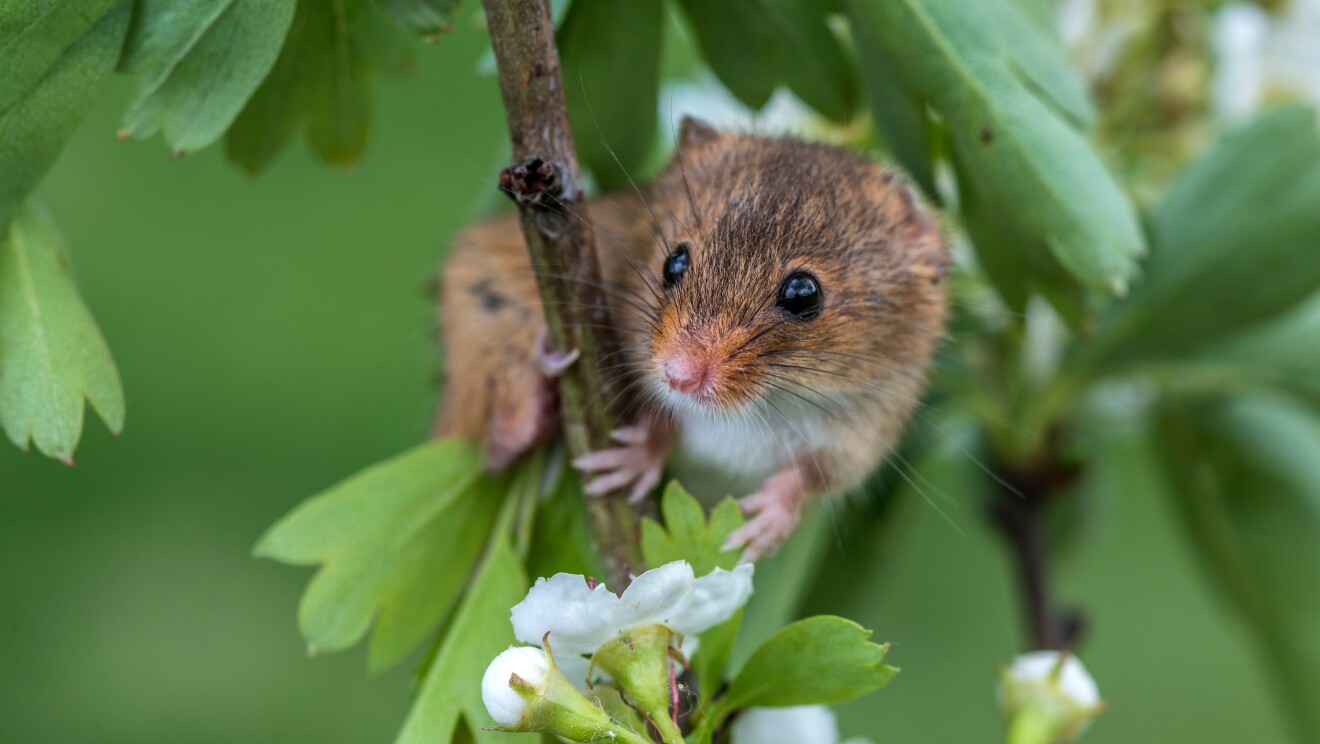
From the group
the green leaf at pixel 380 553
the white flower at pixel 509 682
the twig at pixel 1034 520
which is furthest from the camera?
the twig at pixel 1034 520

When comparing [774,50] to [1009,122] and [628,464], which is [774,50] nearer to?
[1009,122]

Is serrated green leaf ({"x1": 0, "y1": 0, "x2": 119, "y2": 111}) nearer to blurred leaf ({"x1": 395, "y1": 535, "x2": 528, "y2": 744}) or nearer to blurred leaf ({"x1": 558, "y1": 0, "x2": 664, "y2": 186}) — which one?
blurred leaf ({"x1": 558, "y1": 0, "x2": 664, "y2": 186})

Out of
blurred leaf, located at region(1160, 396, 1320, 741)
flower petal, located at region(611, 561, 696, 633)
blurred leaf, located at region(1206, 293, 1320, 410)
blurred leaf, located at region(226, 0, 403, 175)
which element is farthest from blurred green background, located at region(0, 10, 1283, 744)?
flower petal, located at region(611, 561, 696, 633)

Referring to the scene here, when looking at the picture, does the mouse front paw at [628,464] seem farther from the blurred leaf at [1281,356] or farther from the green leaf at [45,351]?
the blurred leaf at [1281,356]

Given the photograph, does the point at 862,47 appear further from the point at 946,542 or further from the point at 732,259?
the point at 946,542

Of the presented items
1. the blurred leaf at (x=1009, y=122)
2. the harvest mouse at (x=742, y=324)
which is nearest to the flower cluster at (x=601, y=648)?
the harvest mouse at (x=742, y=324)

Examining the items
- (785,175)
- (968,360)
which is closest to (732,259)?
(785,175)

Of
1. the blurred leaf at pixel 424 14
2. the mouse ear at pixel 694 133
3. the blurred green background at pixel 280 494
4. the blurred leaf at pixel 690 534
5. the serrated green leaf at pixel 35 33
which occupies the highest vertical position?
the blurred leaf at pixel 424 14
